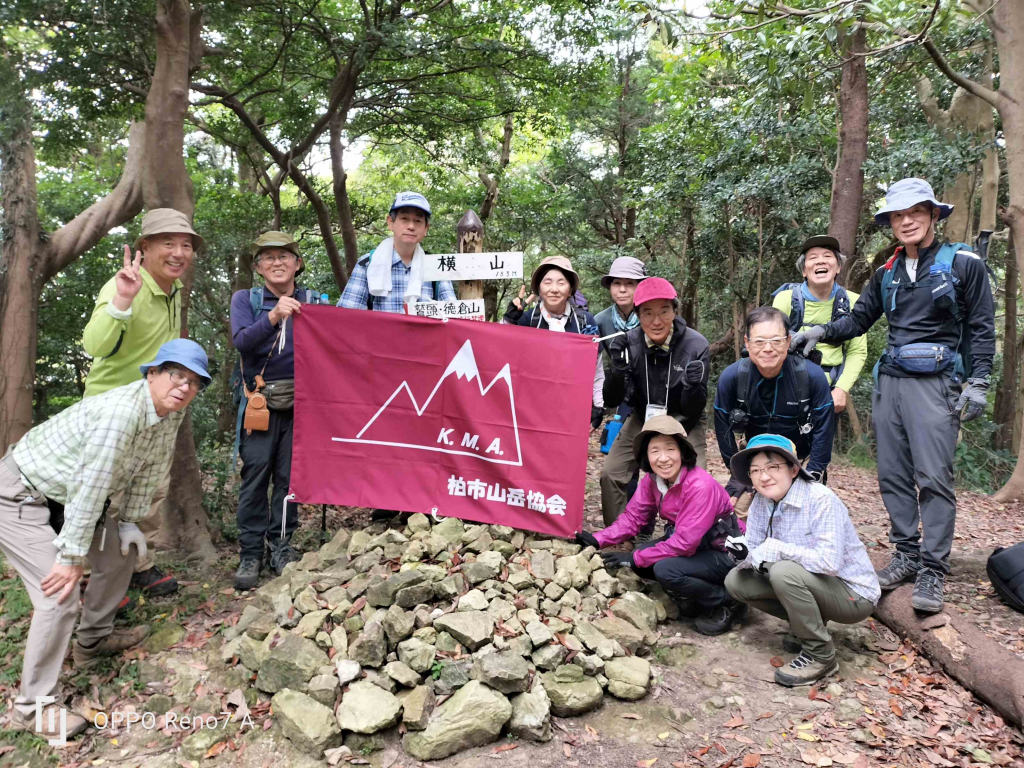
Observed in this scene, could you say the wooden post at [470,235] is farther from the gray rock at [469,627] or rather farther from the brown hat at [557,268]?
the gray rock at [469,627]

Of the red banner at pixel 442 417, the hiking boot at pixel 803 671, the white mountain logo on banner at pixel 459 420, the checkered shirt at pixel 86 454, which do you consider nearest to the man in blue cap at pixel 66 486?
the checkered shirt at pixel 86 454

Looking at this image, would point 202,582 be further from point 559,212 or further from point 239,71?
point 559,212

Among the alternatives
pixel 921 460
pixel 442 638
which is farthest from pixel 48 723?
pixel 921 460

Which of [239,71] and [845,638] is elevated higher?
[239,71]

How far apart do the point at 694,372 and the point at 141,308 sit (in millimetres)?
3537

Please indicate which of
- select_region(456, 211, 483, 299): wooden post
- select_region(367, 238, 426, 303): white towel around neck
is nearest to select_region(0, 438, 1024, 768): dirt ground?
select_region(367, 238, 426, 303): white towel around neck

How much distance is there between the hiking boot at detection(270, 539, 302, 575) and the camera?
14.7 feet

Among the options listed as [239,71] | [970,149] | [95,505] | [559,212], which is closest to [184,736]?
[95,505]

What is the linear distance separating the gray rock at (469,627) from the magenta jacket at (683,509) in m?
1.11

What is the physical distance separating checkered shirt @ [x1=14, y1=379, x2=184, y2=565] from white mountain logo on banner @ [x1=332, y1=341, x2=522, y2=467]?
135 cm

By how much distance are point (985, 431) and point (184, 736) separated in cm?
1125

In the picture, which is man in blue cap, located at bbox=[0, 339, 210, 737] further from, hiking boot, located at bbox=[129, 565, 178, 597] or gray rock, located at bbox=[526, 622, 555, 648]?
gray rock, located at bbox=[526, 622, 555, 648]

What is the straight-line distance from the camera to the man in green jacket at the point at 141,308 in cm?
366

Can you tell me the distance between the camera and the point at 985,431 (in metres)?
9.86
